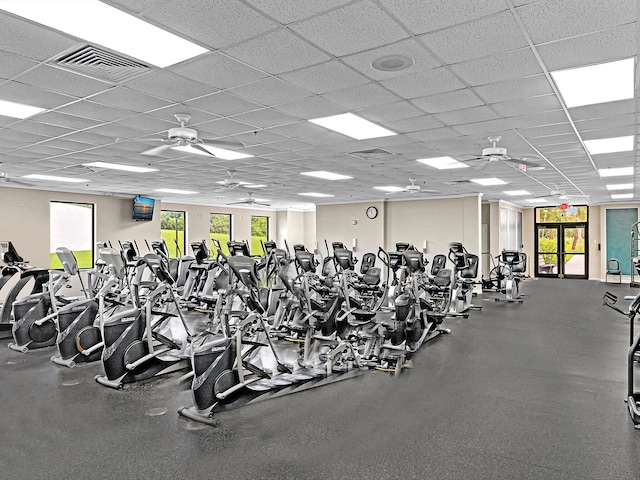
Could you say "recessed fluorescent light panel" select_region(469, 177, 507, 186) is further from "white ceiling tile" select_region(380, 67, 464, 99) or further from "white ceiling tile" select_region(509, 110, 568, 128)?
"white ceiling tile" select_region(380, 67, 464, 99)

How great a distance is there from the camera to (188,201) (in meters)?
14.2

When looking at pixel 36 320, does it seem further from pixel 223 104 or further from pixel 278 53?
pixel 278 53

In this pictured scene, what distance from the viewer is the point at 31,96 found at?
3893 millimetres

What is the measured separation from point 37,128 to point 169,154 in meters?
1.76

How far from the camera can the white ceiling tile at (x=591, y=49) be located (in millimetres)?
2682

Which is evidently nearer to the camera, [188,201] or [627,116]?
[627,116]

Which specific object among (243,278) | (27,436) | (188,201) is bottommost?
(27,436)

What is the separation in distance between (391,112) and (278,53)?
1.68 m

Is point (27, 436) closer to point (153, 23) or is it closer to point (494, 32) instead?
point (153, 23)

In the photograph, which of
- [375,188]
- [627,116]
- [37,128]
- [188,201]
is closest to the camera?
[627,116]

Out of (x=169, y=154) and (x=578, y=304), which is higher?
(x=169, y=154)

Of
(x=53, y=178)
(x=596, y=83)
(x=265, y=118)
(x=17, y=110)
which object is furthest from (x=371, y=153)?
(x=53, y=178)

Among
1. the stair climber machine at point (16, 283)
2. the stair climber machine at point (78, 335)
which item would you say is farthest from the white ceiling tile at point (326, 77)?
the stair climber machine at point (16, 283)

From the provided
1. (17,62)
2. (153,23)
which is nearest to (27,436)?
(17,62)
